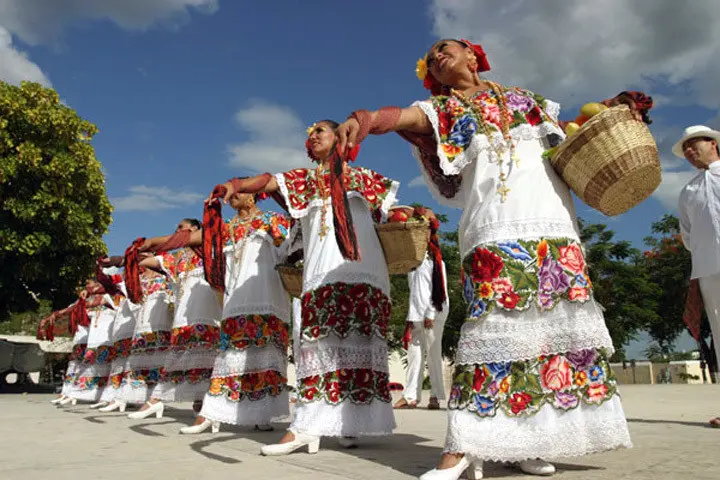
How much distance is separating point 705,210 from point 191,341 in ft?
16.3

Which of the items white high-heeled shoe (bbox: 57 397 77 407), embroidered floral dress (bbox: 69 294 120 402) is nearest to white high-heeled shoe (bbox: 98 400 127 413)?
embroidered floral dress (bbox: 69 294 120 402)

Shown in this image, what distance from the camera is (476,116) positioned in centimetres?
290

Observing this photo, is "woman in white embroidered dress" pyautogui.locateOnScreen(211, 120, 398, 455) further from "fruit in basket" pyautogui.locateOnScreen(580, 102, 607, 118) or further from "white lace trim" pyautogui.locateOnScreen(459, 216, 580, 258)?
"fruit in basket" pyautogui.locateOnScreen(580, 102, 607, 118)

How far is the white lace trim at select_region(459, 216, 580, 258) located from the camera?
2.69m

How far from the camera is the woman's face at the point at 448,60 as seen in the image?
3.13 m

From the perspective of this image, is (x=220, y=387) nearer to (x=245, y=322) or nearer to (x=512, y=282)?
(x=245, y=322)

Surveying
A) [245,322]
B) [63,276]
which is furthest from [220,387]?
[63,276]

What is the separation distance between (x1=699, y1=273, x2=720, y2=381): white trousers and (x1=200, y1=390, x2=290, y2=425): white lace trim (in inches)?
144

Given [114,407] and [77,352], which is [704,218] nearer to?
[114,407]

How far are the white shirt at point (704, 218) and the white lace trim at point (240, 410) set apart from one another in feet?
12.0

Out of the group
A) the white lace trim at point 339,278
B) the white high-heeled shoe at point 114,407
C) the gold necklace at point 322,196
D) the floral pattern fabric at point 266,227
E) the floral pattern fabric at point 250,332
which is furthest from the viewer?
the white high-heeled shoe at point 114,407

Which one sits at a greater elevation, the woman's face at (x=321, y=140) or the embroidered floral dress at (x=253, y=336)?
the woman's face at (x=321, y=140)

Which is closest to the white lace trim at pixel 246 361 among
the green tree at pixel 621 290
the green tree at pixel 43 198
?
the green tree at pixel 43 198

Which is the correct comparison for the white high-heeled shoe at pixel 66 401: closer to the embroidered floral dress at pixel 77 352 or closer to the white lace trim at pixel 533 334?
the embroidered floral dress at pixel 77 352
